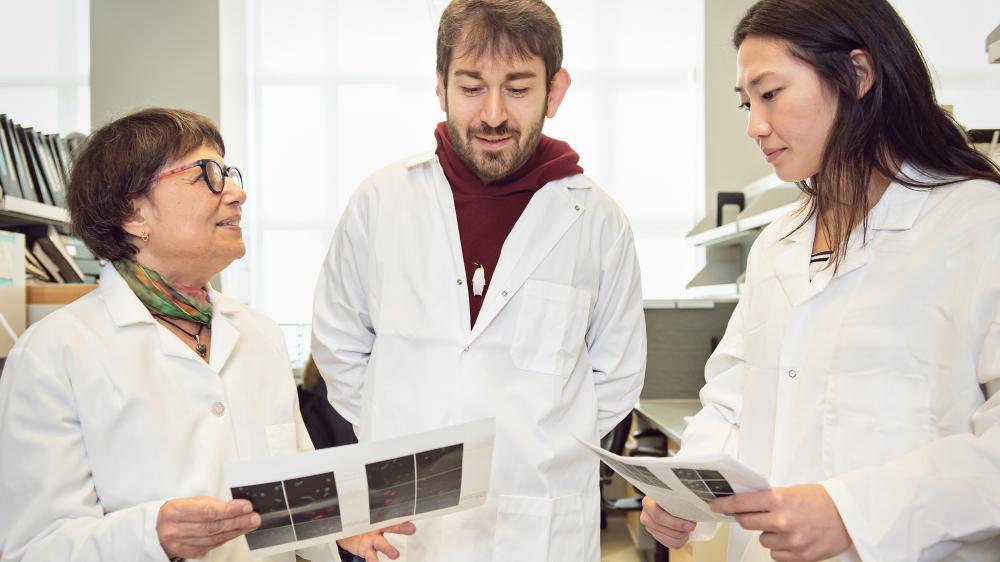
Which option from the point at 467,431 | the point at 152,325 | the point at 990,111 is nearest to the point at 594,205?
the point at 467,431

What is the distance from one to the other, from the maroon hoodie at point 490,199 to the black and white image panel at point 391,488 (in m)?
0.57

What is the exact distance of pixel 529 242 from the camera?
169 centimetres

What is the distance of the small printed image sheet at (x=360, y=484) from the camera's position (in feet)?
3.59

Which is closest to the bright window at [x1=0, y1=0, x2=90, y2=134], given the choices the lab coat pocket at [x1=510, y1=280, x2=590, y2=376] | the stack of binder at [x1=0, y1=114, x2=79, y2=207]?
the stack of binder at [x1=0, y1=114, x2=79, y2=207]

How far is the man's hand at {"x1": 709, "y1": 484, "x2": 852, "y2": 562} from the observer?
954mm

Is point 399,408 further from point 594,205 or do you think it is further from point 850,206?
point 850,206

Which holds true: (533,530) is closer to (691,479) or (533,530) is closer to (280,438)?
(280,438)

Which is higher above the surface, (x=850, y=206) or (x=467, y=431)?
(x=850, y=206)

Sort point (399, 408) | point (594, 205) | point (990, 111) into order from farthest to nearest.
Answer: point (990, 111), point (594, 205), point (399, 408)

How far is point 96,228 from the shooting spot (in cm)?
143

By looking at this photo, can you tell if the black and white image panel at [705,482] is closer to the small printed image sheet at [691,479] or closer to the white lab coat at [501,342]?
the small printed image sheet at [691,479]

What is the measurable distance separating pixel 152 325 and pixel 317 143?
463cm

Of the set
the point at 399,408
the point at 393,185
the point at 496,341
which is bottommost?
the point at 399,408

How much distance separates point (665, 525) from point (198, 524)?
0.69 meters
